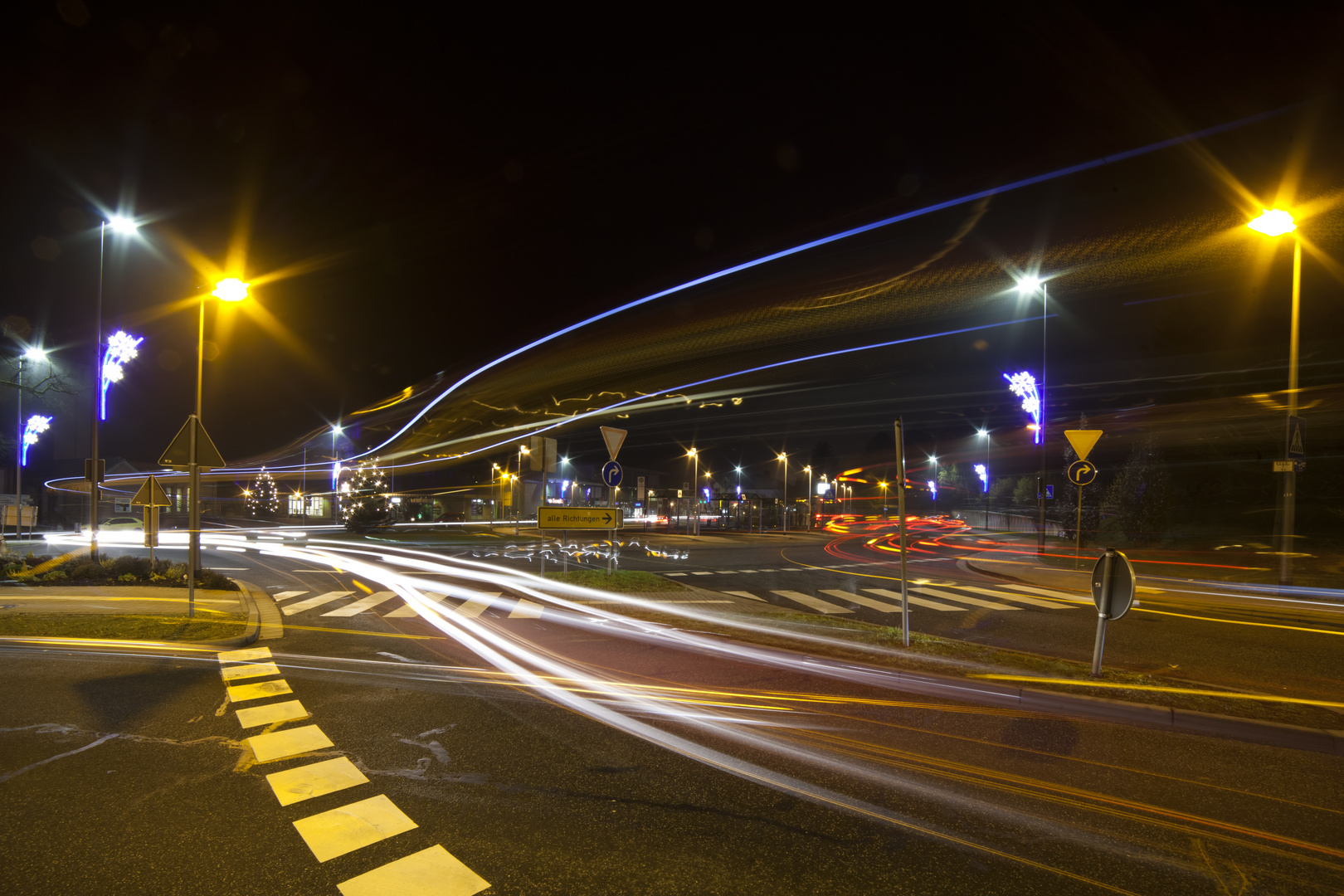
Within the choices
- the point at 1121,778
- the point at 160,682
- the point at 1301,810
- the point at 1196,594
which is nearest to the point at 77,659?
the point at 160,682

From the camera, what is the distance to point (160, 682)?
22.4 feet

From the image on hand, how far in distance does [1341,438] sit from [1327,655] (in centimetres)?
2762

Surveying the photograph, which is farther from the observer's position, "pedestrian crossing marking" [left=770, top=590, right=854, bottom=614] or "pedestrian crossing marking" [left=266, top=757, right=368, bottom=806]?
"pedestrian crossing marking" [left=770, top=590, right=854, bottom=614]

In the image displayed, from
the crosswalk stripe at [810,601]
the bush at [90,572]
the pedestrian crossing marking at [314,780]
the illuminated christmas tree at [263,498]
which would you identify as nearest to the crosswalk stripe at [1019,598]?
the crosswalk stripe at [810,601]

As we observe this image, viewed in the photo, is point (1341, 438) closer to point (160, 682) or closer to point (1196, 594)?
point (1196, 594)

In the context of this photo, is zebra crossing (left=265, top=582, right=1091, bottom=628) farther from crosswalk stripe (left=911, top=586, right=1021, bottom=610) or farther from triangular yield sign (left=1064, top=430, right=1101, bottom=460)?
triangular yield sign (left=1064, top=430, right=1101, bottom=460)

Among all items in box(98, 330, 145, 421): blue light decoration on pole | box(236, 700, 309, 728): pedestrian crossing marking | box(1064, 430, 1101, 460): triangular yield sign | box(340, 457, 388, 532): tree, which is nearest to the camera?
box(236, 700, 309, 728): pedestrian crossing marking

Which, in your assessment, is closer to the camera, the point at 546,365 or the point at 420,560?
the point at 420,560

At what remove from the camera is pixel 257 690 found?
662 centimetres

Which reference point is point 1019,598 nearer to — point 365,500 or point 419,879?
point 419,879

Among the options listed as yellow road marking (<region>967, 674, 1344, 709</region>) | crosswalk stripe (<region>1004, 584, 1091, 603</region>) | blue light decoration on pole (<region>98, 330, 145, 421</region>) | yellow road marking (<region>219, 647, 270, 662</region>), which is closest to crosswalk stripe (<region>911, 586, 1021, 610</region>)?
crosswalk stripe (<region>1004, 584, 1091, 603</region>)

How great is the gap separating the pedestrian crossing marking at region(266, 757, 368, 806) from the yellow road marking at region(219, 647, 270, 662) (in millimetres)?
4210

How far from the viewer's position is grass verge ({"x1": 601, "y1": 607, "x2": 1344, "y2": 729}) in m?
5.77

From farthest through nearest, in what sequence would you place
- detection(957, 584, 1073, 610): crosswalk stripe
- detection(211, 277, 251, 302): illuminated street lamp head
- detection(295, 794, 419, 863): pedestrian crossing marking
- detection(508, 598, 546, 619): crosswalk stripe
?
1. detection(957, 584, 1073, 610): crosswalk stripe
2. detection(211, 277, 251, 302): illuminated street lamp head
3. detection(508, 598, 546, 619): crosswalk stripe
4. detection(295, 794, 419, 863): pedestrian crossing marking
